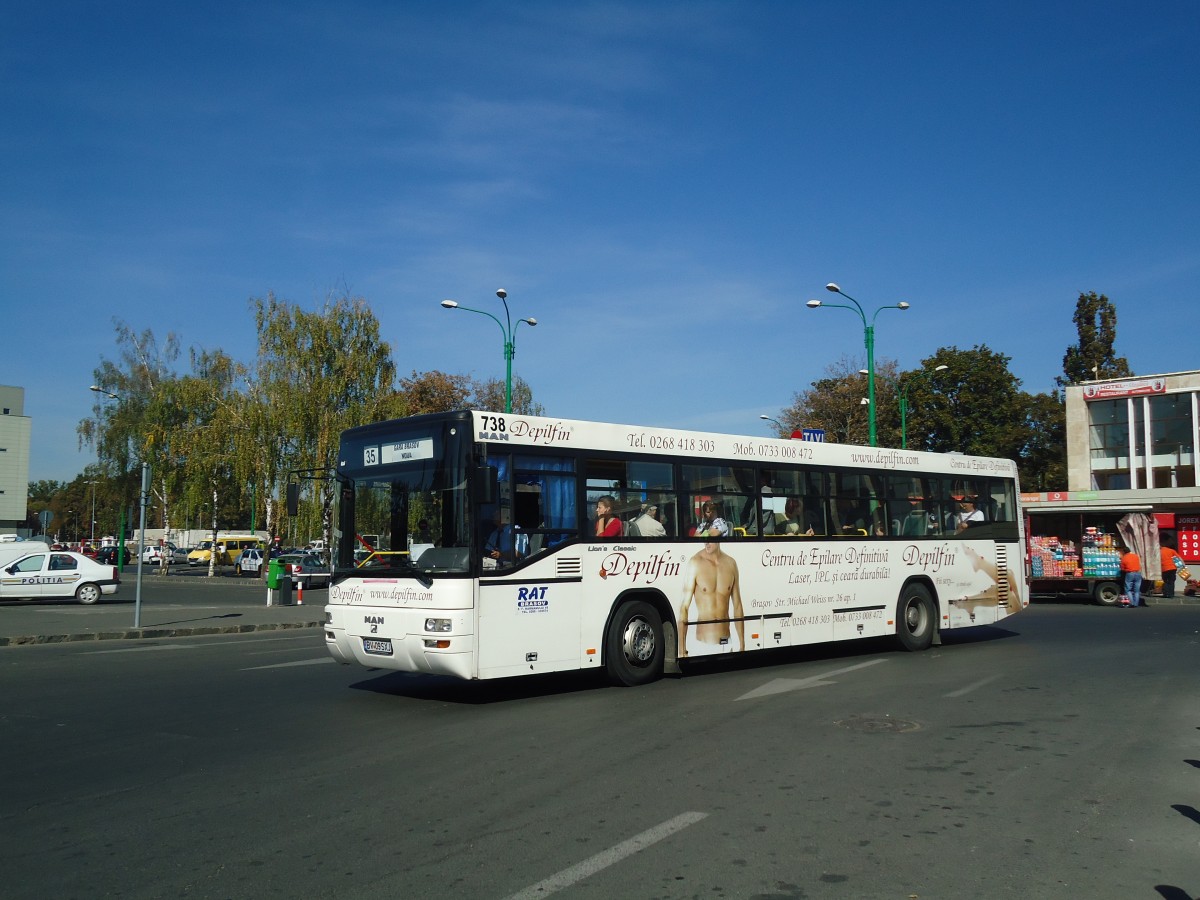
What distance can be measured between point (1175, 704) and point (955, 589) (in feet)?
20.0

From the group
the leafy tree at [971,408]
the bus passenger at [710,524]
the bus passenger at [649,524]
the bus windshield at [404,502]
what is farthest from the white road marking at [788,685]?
the leafy tree at [971,408]

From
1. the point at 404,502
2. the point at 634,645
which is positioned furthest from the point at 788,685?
the point at 404,502

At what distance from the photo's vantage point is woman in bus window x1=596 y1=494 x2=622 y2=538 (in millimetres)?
11508

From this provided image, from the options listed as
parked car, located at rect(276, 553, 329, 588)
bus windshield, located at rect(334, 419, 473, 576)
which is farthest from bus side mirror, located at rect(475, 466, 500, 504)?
parked car, located at rect(276, 553, 329, 588)

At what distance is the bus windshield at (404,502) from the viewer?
10.2 m

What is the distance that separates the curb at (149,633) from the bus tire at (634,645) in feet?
32.4

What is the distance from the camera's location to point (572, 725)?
9.30 m

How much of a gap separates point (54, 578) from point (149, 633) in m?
12.6

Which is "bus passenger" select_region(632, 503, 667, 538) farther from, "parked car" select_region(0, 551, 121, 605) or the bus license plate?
"parked car" select_region(0, 551, 121, 605)

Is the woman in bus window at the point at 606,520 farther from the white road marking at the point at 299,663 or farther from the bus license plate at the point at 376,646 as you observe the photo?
the white road marking at the point at 299,663

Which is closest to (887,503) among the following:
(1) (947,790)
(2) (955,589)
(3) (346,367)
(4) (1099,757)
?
(2) (955,589)

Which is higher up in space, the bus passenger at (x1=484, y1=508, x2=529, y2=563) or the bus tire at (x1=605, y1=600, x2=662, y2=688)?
the bus passenger at (x1=484, y1=508, x2=529, y2=563)

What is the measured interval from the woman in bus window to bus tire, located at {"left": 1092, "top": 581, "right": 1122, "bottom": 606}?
72.9ft

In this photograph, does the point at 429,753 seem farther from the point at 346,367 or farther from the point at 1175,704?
the point at 346,367
